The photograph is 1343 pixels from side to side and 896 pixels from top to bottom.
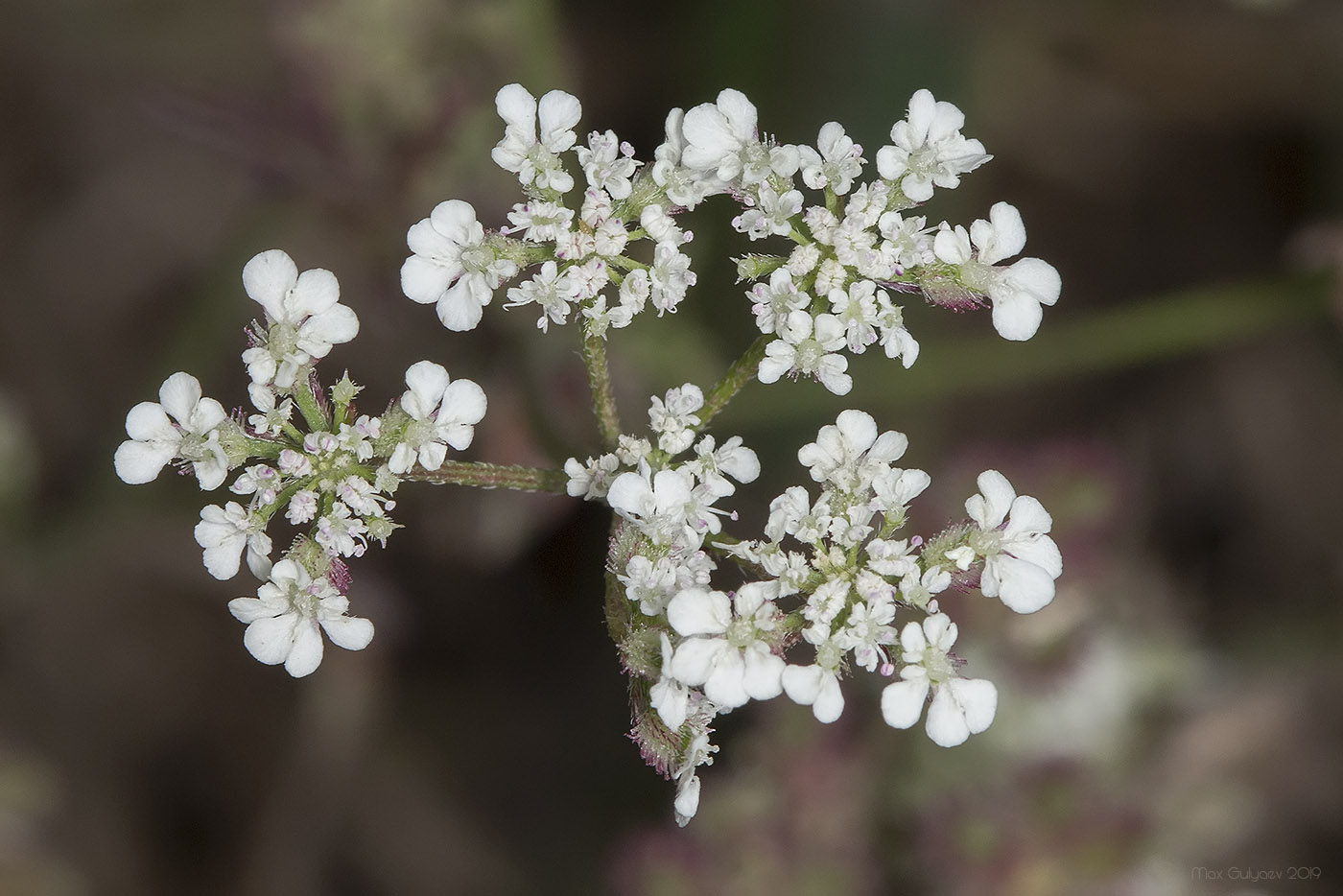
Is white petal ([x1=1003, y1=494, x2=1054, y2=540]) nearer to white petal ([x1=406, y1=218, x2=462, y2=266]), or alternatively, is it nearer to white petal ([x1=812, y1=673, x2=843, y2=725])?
white petal ([x1=812, y1=673, x2=843, y2=725])

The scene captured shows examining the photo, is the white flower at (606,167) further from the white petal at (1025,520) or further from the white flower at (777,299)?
the white petal at (1025,520)

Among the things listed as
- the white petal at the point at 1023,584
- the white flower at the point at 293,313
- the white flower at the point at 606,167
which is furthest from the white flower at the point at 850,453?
the white flower at the point at 293,313

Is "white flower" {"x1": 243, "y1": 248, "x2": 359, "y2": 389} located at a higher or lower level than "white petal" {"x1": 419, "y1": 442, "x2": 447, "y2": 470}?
higher

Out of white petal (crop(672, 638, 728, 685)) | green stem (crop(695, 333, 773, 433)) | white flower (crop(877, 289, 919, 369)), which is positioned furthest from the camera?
green stem (crop(695, 333, 773, 433))

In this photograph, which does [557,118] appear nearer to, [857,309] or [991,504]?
[857,309]

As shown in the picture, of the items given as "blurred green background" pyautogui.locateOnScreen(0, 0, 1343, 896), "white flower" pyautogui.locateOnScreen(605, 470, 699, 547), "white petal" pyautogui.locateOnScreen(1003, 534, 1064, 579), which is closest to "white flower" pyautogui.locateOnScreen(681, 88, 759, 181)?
"white flower" pyautogui.locateOnScreen(605, 470, 699, 547)

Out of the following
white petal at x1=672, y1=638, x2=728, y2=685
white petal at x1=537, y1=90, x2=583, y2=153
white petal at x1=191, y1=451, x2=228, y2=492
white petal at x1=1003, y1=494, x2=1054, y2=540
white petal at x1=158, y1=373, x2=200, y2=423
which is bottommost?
white petal at x1=1003, y1=494, x2=1054, y2=540
